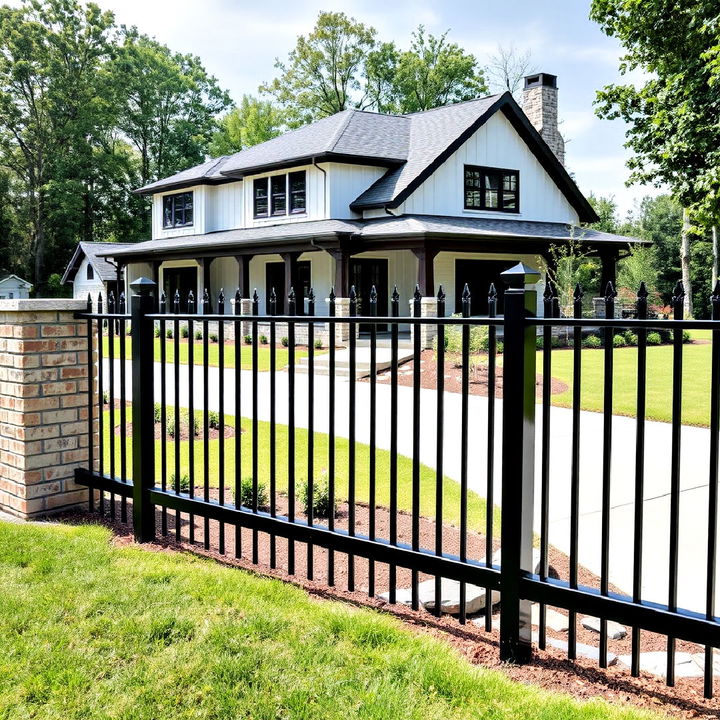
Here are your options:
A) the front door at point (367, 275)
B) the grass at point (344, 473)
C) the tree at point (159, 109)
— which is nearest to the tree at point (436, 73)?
the tree at point (159, 109)

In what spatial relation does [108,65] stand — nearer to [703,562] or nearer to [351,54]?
[351,54]

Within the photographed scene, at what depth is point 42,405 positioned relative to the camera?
4875mm

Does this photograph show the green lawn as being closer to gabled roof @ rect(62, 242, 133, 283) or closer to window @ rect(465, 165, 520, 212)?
window @ rect(465, 165, 520, 212)

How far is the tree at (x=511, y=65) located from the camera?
39.8 m

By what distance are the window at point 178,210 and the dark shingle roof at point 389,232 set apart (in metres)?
2.32

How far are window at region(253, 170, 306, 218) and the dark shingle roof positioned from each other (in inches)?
23.3

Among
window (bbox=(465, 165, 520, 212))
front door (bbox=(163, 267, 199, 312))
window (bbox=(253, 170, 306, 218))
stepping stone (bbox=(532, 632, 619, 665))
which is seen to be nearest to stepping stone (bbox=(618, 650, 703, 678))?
stepping stone (bbox=(532, 632, 619, 665))

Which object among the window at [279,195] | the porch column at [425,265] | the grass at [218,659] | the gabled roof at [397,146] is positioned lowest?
the grass at [218,659]

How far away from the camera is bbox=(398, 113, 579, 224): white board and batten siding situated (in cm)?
2300

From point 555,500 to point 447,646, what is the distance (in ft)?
11.1

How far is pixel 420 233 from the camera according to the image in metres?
19.3

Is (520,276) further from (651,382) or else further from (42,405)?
(651,382)

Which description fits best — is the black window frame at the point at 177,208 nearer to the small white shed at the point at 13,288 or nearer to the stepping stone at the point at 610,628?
the small white shed at the point at 13,288

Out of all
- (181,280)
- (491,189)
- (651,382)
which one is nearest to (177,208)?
(181,280)
